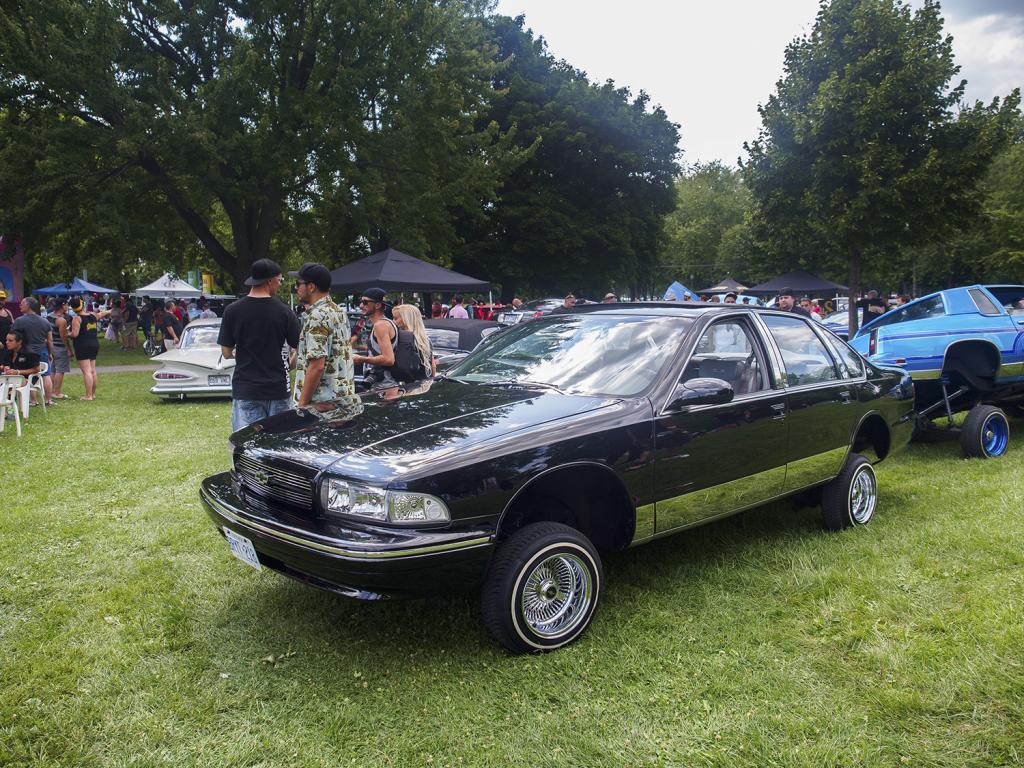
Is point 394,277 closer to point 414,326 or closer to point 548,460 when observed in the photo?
point 414,326

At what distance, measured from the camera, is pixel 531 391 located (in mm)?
4098

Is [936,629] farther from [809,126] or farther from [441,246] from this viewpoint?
[441,246]

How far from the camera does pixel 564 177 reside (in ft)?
116

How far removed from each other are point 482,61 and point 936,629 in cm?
2608

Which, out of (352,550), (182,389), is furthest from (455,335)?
(352,550)

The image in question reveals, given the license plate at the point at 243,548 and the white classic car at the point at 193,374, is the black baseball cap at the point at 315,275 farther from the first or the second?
the white classic car at the point at 193,374

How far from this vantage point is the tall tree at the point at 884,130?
1600 centimetres

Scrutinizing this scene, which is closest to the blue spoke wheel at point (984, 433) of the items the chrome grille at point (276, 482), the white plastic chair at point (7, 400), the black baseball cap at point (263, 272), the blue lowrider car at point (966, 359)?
the blue lowrider car at point (966, 359)

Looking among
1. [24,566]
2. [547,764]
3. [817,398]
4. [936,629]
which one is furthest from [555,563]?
[24,566]

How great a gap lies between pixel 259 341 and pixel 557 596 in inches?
119

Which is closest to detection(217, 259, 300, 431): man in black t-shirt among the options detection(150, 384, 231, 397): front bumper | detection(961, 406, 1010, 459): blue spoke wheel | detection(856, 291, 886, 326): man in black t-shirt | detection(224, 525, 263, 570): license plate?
detection(224, 525, 263, 570): license plate

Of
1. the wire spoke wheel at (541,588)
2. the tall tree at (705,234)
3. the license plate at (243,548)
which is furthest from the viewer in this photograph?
the tall tree at (705,234)

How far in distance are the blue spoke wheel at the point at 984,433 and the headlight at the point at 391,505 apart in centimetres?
643

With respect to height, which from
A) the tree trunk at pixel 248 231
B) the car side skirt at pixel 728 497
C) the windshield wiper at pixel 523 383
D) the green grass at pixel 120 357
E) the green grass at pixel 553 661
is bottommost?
the green grass at pixel 120 357
